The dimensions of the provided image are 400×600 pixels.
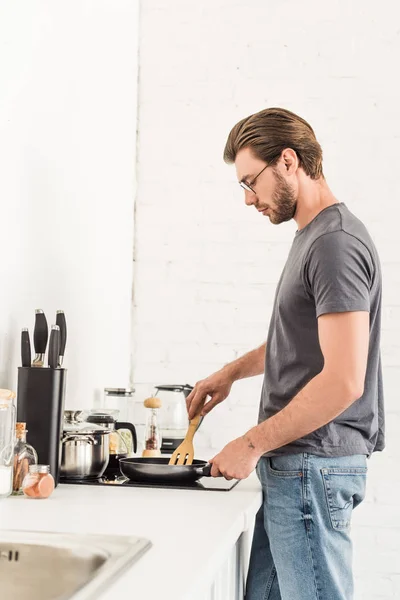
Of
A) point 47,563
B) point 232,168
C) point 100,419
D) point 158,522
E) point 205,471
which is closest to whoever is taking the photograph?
point 47,563

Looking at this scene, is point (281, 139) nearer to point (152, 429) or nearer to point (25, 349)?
point (25, 349)

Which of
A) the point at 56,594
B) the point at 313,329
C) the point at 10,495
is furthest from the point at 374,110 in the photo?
the point at 56,594

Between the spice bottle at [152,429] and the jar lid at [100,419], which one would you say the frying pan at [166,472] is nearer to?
the jar lid at [100,419]

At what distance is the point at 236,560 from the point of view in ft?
5.43

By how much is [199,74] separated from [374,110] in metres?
0.66

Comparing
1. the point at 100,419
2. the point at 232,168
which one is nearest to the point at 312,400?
the point at 100,419

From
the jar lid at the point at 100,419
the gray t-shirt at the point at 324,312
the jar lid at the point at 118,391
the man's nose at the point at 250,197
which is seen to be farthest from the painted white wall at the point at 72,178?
the gray t-shirt at the point at 324,312

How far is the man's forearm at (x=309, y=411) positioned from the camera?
1.53m

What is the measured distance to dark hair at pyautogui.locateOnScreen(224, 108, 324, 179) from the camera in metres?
1.84

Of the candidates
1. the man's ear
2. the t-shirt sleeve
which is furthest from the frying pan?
the man's ear

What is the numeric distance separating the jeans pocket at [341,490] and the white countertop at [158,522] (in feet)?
0.51

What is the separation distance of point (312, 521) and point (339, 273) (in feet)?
1.64

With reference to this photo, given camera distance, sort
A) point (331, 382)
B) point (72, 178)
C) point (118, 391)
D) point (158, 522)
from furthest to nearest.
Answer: point (118, 391) → point (72, 178) → point (331, 382) → point (158, 522)

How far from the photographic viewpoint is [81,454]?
70.4 inches
